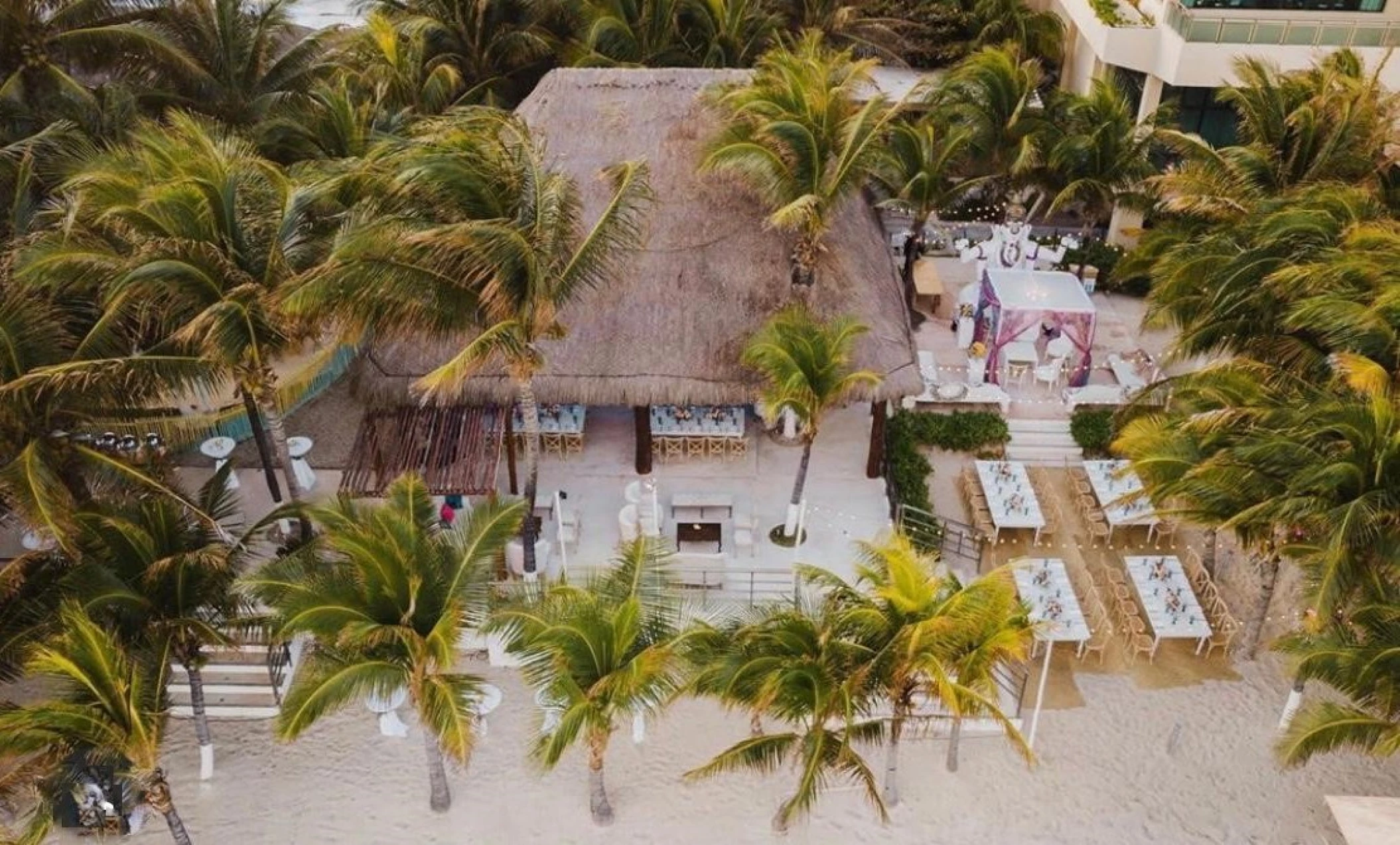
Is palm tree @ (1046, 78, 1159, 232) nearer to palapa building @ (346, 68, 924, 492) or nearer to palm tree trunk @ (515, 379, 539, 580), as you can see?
palapa building @ (346, 68, 924, 492)

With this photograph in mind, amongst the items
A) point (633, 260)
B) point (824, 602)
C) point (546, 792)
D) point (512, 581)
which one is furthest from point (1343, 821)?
point (633, 260)

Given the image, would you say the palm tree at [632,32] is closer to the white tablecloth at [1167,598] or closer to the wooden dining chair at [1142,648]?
the white tablecloth at [1167,598]

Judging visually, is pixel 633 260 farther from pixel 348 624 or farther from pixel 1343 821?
pixel 1343 821

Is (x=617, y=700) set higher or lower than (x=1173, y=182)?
lower

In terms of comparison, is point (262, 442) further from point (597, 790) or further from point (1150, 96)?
point (1150, 96)

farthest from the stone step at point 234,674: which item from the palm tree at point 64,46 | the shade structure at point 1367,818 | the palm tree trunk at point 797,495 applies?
the shade structure at point 1367,818

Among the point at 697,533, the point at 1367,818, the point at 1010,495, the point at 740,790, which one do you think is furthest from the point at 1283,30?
the point at 740,790
